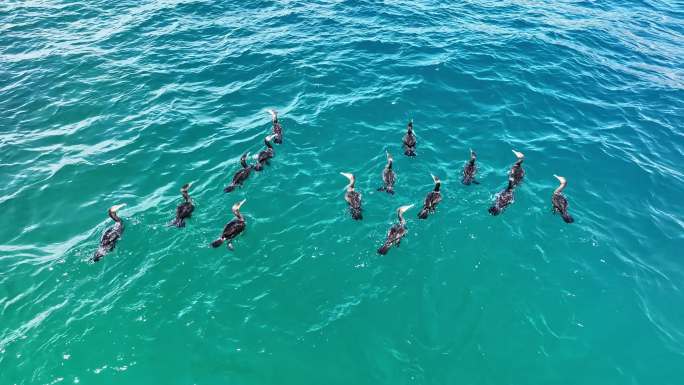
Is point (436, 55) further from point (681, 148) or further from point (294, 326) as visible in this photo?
point (294, 326)

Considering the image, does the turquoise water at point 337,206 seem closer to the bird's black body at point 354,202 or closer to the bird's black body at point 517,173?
the bird's black body at point 354,202

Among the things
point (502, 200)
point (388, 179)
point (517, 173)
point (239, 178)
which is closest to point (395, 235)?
point (388, 179)

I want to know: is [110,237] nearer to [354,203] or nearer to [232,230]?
[232,230]

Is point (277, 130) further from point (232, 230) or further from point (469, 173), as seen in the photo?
point (469, 173)

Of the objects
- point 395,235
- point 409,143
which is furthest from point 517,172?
point 395,235

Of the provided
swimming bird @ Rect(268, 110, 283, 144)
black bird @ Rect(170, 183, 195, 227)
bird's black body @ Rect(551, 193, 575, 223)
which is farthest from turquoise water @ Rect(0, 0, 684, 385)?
swimming bird @ Rect(268, 110, 283, 144)

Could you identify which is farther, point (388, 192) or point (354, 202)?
point (388, 192)

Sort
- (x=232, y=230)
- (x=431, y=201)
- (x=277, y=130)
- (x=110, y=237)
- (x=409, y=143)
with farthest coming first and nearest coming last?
(x=277, y=130) < (x=409, y=143) < (x=431, y=201) < (x=232, y=230) < (x=110, y=237)

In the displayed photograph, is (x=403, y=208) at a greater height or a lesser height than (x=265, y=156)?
lesser

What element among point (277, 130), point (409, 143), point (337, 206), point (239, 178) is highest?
point (277, 130)

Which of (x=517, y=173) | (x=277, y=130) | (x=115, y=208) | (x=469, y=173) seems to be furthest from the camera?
(x=277, y=130)
